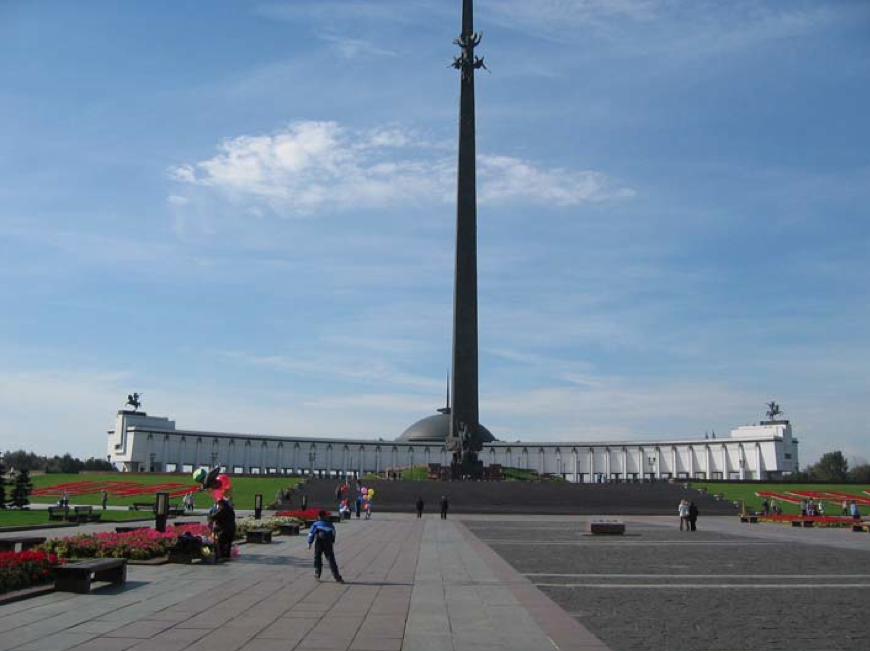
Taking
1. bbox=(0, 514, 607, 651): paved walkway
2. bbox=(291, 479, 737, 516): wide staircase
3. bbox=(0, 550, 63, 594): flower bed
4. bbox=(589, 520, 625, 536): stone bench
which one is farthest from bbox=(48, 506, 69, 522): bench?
bbox=(589, 520, 625, 536): stone bench

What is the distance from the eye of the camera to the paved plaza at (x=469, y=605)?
27.2 ft

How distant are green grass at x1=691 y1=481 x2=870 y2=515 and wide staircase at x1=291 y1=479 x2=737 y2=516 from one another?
3.85 metres

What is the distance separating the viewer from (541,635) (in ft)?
28.2

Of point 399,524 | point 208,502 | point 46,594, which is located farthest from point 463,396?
point 46,594

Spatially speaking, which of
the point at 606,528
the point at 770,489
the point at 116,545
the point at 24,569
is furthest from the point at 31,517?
the point at 770,489

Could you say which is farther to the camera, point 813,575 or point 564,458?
point 564,458

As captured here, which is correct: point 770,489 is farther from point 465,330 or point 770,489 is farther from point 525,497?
point 465,330

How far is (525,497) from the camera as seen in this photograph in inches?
1919

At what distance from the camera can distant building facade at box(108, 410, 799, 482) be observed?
3962 inches

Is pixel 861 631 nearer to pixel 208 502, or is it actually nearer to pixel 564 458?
pixel 208 502

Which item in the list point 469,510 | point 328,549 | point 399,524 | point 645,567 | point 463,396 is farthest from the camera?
point 463,396

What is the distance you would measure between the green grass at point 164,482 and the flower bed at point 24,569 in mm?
31186

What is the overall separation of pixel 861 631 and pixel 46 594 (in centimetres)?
1053

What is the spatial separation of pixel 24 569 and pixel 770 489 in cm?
5890
